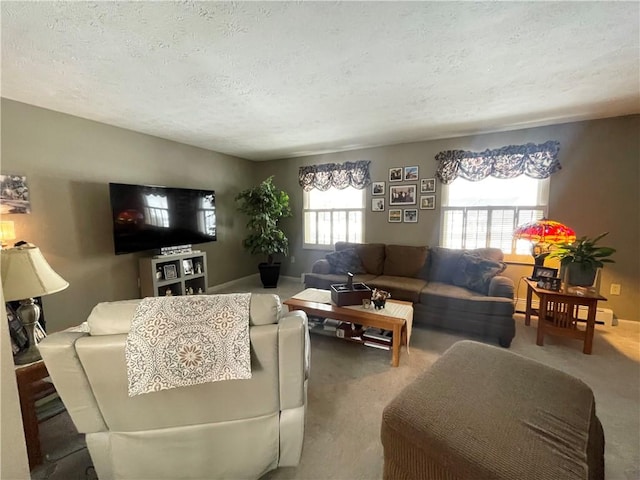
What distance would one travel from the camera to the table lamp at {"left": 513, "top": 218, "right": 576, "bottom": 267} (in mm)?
2686

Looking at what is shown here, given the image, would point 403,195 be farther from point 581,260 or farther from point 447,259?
point 581,260

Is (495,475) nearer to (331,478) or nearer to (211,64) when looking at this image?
(331,478)

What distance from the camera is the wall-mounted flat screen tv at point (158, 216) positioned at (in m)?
3.06

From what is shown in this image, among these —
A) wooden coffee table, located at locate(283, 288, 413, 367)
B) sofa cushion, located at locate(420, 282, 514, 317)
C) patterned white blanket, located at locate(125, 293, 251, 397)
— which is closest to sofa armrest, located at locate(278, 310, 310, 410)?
patterned white blanket, located at locate(125, 293, 251, 397)

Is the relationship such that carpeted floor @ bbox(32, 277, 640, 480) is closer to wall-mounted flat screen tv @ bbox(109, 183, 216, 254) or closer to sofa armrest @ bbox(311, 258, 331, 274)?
sofa armrest @ bbox(311, 258, 331, 274)

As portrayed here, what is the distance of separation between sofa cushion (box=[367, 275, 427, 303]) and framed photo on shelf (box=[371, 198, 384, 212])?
1.23 metres

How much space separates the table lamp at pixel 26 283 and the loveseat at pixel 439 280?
8.48 ft

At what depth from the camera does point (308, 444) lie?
151 cm

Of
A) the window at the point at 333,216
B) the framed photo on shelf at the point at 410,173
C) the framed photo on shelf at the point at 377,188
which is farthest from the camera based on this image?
the window at the point at 333,216

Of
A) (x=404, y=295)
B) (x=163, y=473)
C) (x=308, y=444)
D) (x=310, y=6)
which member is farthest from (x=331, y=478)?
(x=310, y=6)

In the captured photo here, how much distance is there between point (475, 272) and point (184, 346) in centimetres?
306

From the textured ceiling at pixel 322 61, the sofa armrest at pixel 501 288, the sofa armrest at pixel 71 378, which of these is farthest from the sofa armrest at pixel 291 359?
the sofa armrest at pixel 501 288

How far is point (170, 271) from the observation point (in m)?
3.53

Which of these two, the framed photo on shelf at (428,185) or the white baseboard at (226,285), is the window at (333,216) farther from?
the white baseboard at (226,285)
